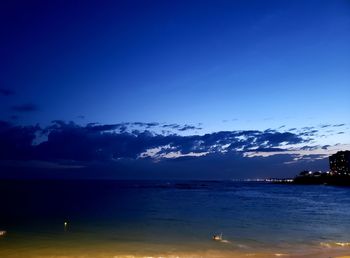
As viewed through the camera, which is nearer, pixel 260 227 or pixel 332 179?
pixel 260 227

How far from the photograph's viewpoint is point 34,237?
2848 centimetres

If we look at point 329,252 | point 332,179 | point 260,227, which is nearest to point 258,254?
point 329,252

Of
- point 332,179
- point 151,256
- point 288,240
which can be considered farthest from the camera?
point 332,179

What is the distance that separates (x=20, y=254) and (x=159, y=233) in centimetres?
1190

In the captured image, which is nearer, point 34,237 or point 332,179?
point 34,237

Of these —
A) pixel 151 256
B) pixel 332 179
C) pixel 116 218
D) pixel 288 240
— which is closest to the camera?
pixel 151 256

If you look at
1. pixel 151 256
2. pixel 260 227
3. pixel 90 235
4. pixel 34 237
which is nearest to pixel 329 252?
pixel 151 256

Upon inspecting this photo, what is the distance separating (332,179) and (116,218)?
164 meters

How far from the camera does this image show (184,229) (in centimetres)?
3344

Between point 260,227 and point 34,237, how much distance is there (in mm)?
19775

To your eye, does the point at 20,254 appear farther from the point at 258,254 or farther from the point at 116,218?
the point at 116,218

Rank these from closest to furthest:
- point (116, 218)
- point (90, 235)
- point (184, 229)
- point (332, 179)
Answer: point (90, 235)
point (184, 229)
point (116, 218)
point (332, 179)

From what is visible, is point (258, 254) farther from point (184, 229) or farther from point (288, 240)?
point (184, 229)

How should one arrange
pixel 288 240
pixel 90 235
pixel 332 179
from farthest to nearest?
pixel 332 179, pixel 90 235, pixel 288 240
